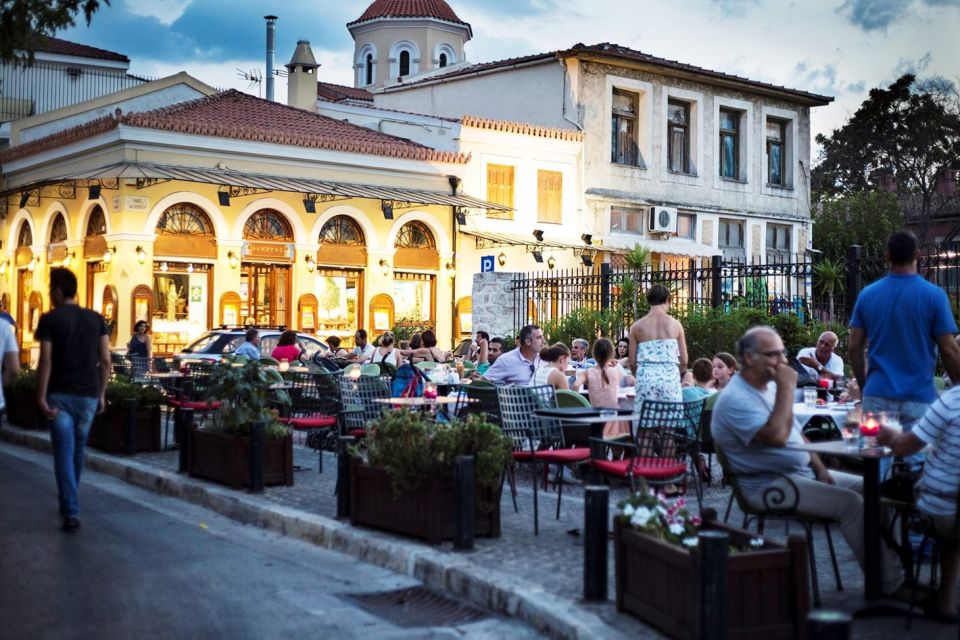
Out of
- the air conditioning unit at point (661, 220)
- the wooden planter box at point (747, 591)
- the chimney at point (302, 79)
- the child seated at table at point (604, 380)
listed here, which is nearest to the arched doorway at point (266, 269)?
the chimney at point (302, 79)

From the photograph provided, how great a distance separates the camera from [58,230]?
30703mm

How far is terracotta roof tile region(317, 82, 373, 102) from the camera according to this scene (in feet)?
147

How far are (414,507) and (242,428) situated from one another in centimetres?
334

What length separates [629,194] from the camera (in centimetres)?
3603

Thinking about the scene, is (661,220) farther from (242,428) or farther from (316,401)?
(242,428)

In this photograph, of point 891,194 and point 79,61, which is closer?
point 79,61

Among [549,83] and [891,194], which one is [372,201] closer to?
[549,83]

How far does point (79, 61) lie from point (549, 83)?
19565mm

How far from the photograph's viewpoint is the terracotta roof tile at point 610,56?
34.6 metres

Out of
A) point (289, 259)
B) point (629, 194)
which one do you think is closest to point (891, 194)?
point (629, 194)

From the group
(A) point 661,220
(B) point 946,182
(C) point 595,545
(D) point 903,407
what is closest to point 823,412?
(D) point 903,407

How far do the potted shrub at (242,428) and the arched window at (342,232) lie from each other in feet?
62.7

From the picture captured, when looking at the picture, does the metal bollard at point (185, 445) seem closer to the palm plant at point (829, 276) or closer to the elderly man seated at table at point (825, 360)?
the elderly man seated at table at point (825, 360)

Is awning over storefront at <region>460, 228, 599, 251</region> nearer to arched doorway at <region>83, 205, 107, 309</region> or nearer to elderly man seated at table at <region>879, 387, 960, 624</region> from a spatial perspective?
arched doorway at <region>83, 205, 107, 309</region>
